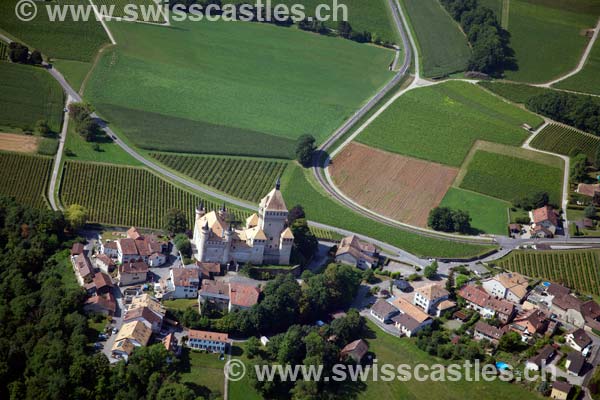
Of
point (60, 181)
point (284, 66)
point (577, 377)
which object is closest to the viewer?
point (577, 377)

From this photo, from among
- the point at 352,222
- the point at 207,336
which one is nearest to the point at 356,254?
the point at 352,222

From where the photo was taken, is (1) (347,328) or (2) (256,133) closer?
(1) (347,328)

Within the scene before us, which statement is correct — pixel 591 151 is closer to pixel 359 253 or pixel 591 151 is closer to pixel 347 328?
pixel 359 253

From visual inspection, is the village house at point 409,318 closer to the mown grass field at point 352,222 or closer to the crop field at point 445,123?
the mown grass field at point 352,222

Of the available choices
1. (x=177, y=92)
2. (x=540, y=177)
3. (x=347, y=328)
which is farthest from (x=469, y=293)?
(x=177, y=92)

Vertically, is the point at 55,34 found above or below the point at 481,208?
above

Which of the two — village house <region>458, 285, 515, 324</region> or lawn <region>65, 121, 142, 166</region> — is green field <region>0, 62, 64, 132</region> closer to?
lawn <region>65, 121, 142, 166</region>

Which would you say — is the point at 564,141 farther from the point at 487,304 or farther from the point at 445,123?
the point at 487,304
